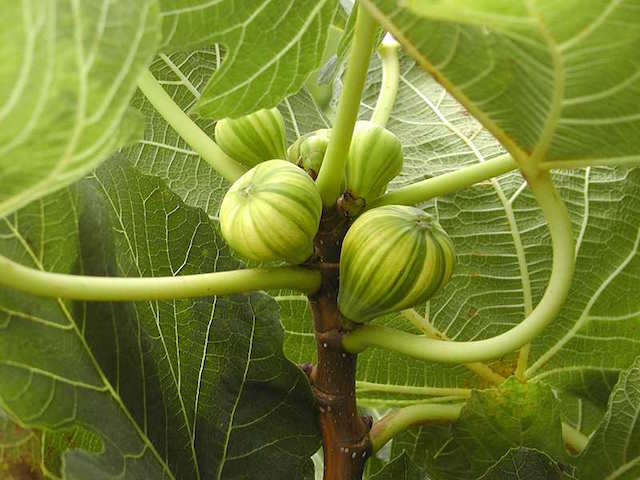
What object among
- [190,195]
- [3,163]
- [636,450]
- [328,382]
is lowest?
[636,450]

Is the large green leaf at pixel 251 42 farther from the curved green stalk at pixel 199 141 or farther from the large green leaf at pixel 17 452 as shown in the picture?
the large green leaf at pixel 17 452

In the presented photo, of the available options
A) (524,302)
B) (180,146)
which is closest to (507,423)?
(524,302)

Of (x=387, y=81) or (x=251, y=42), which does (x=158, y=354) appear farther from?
(x=387, y=81)

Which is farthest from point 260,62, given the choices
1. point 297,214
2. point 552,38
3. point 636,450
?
point 636,450

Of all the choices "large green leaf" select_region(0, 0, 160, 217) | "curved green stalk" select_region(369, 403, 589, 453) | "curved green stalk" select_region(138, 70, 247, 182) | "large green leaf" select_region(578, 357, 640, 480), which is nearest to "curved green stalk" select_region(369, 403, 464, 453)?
"curved green stalk" select_region(369, 403, 589, 453)

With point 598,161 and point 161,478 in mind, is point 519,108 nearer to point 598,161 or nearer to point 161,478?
point 598,161

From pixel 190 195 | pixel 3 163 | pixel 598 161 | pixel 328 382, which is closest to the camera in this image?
pixel 3 163

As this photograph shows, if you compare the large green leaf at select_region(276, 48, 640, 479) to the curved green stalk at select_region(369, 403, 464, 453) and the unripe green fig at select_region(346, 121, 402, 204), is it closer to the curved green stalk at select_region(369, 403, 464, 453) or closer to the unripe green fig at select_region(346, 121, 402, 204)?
the curved green stalk at select_region(369, 403, 464, 453)
